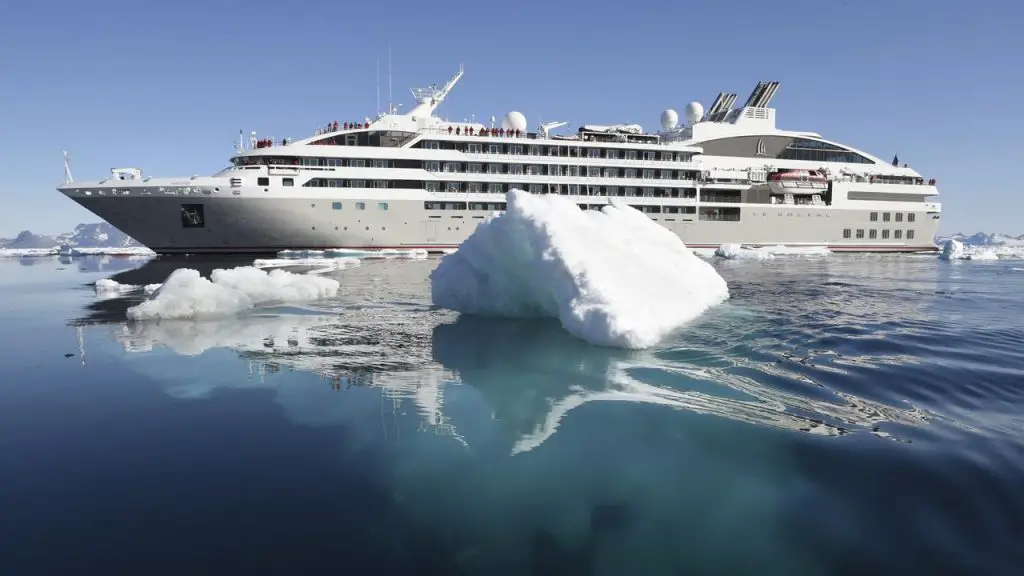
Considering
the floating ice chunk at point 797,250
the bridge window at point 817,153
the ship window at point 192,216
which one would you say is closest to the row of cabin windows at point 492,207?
the floating ice chunk at point 797,250

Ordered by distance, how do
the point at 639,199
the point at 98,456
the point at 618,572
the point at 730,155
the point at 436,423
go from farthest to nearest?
the point at 730,155 < the point at 639,199 < the point at 436,423 < the point at 98,456 < the point at 618,572

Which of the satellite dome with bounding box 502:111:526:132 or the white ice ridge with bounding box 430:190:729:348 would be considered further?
the satellite dome with bounding box 502:111:526:132

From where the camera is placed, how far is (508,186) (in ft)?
155

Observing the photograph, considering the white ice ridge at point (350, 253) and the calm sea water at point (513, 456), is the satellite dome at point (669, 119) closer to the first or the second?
the white ice ridge at point (350, 253)

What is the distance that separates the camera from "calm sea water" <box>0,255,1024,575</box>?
15.2ft

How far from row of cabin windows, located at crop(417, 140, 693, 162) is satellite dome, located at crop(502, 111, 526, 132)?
363 cm

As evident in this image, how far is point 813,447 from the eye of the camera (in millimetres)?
6512

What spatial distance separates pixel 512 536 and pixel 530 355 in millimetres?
6426

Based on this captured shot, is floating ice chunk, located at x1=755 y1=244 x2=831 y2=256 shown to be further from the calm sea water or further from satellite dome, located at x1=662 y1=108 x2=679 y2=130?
the calm sea water

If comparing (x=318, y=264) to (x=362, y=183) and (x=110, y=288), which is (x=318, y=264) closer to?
(x=362, y=183)

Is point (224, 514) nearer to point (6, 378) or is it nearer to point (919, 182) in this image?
point (6, 378)

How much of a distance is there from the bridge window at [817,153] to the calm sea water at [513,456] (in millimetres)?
48037

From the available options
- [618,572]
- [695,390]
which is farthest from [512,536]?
[695,390]

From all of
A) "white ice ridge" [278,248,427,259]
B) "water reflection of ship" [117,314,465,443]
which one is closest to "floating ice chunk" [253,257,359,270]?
"white ice ridge" [278,248,427,259]
